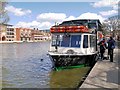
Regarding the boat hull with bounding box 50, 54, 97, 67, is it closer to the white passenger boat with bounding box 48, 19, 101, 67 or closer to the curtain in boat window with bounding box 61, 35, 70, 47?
the white passenger boat with bounding box 48, 19, 101, 67

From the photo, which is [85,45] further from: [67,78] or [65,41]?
[67,78]

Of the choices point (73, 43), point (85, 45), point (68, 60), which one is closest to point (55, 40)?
point (73, 43)

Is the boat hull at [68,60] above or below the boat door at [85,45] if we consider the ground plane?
below

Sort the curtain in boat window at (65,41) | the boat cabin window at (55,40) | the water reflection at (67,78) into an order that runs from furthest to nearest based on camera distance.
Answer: the boat cabin window at (55,40) < the curtain in boat window at (65,41) < the water reflection at (67,78)

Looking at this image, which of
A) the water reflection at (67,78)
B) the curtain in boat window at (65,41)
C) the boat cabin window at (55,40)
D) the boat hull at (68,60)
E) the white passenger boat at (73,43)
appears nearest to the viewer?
the water reflection at (67,78)

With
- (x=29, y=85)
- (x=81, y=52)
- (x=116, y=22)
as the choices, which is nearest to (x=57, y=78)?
(x=29, y=85)

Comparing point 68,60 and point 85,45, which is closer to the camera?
point 68,60

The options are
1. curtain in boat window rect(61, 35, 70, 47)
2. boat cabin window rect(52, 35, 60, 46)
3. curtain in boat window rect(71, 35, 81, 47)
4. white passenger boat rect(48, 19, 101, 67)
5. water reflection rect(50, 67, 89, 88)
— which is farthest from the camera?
boat cabin window rect(52, 35, 60, 46)

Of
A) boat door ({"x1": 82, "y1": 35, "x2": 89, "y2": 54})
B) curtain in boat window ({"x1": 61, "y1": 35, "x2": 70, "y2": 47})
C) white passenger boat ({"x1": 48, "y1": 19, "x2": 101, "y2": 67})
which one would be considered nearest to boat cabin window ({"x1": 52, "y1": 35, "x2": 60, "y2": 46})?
white passenger boat ({"x1": 48, "y1": 19, "x2": 101, "y2": 67})

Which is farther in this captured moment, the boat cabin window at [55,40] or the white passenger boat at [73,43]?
the boat cabin window at [55,40]

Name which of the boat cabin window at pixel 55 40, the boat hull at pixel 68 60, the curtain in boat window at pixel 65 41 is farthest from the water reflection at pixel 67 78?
the boat cabin window at pixel 55 40

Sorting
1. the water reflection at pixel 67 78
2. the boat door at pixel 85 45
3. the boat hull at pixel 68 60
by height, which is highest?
the boat door at pixel 85 45

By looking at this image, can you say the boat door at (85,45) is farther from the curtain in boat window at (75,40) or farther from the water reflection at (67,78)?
the water reflection at (67,78)

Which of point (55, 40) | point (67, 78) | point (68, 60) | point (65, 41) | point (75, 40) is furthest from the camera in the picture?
point (55, 40)
